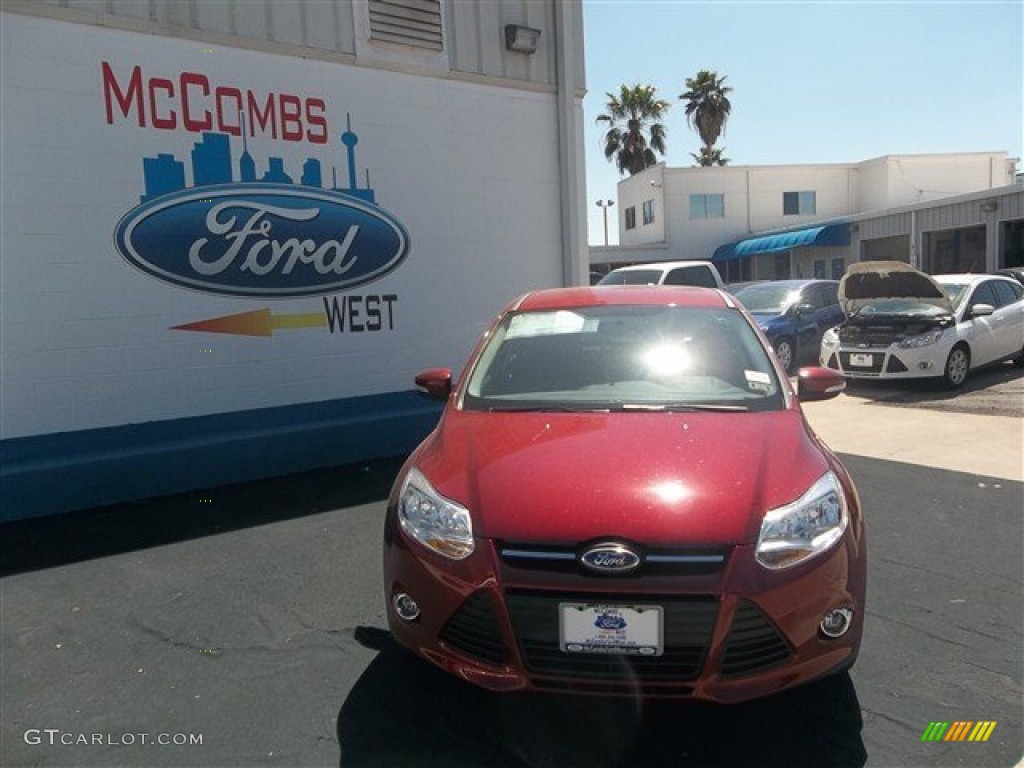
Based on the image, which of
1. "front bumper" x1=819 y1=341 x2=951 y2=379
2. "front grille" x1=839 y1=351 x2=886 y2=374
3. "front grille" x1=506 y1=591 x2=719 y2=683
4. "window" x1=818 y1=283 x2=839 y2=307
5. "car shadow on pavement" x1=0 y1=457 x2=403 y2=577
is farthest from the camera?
"window" x1=818 y1=283 x2=839 y2=307

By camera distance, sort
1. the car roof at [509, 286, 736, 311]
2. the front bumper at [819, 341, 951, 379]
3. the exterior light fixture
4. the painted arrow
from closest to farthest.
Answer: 1. the car roof at [509, 286, 736, 311]
2. the painted arrow
3. the exterior light fixture
4. the front bumper at [819, 341, 951, 379]

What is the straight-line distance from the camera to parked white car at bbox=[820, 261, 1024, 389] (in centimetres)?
982

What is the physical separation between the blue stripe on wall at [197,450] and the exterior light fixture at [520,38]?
3.69 meters

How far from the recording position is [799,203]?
34.9 m

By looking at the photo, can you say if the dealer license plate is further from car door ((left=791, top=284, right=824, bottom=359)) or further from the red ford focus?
car door ((left=791, top=284, right=824, bottom=359))

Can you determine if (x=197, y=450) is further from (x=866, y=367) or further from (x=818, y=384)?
(x=866, y=367)

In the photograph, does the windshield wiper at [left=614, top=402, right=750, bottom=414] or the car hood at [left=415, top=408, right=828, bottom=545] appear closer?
the car hood at [left=415, top=408, right=828, bottom=545]

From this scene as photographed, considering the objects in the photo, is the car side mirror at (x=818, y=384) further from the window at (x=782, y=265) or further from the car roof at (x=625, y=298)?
the window at (x=782, y=265)

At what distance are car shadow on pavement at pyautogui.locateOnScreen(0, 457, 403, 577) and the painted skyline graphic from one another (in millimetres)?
2383

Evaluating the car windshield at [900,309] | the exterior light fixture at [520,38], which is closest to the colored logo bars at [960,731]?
the exterior light fixture at [520,38]

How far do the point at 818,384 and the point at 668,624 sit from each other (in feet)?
6.72

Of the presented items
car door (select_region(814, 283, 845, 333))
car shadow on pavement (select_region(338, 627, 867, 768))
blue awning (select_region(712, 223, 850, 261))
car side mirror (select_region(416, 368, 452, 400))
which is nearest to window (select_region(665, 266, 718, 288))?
car door (select_region(814, 283, 845, 333))

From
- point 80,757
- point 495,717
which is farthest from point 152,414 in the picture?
point 495,717

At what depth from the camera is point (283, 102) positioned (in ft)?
21.2
